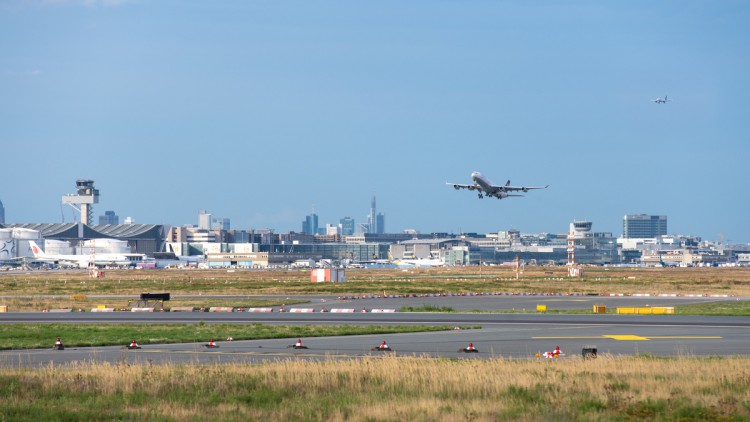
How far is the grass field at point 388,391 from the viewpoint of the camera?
1798 cm

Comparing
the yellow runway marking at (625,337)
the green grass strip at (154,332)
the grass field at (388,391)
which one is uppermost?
the grass field at (388,391)

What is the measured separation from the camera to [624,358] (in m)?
26.2

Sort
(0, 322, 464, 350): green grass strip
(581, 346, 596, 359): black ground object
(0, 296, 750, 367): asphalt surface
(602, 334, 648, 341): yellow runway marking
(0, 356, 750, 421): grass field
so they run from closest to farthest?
(0, 356, 750, 421): grass field
(581, 346, 596, 359): black ground object
(0, 296, 750, 367): asphalt surface
(0, 322, 464, 350): green grass strip
(602, 334, 648, 341): yellow runway marking

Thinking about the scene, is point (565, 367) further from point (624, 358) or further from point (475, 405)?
point (475, 405)

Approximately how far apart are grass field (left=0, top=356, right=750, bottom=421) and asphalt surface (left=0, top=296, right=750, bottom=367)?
3.90 metres

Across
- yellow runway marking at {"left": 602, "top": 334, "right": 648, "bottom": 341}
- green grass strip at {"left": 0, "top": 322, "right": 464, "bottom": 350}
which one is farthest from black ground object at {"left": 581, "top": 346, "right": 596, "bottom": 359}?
green grass strip at {"left": 0, "top": 322, "right": 464, "bottom": 350}

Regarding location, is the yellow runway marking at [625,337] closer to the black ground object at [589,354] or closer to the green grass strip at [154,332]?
the green grass strip at [154,332]

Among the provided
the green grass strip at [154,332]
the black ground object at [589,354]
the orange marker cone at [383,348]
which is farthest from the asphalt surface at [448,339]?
the green grass strip at [154,332]

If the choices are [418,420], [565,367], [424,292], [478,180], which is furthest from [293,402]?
[478,180]

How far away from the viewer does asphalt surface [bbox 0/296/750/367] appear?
97.4 feet

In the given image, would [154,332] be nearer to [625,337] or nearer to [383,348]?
Answer: [383,348]

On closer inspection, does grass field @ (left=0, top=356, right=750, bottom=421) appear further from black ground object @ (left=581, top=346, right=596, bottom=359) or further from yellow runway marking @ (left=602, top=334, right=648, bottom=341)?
yellow runway marking @ (left=602, top=334, right=648, bottom=341)

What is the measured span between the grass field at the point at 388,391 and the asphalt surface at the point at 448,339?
3897 millimetres

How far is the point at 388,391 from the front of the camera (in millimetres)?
20531
